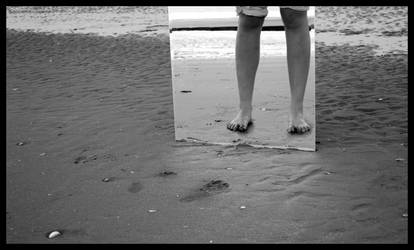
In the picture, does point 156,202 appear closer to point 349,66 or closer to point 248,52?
point 248,52

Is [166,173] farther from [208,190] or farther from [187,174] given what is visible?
[208,190]

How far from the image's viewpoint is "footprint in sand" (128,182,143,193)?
2240 millimetres

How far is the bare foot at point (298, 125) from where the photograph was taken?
2811 mm

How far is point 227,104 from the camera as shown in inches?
129

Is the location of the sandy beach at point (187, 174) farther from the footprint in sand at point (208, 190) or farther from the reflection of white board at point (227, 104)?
the reflection of white board at point (227, 104)

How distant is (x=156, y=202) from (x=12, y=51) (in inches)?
173

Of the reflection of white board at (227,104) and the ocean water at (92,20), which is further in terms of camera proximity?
the ocean water at (92,20)

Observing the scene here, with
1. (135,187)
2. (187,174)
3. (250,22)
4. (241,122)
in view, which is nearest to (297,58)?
(250,22)

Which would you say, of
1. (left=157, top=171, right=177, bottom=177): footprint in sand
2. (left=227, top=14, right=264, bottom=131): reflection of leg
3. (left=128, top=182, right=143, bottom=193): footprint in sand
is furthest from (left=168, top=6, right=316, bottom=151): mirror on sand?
(left=128, top=182, right=143, bottom=193): footprint in sand

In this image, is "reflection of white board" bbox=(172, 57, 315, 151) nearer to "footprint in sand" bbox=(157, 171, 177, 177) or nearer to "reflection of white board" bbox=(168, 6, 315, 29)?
"reflection of white board" bbox=(168, 6, 315, 29)

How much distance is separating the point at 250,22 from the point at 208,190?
1.01 meters

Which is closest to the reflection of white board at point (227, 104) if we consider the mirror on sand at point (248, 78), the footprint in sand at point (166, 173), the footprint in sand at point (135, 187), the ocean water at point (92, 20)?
the mirror on sand at point (248, 78)

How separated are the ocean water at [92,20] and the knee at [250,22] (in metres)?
4.30

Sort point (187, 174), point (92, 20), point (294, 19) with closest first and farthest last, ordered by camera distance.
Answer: point (187, 174), point (294, 19), point (92, 20)
